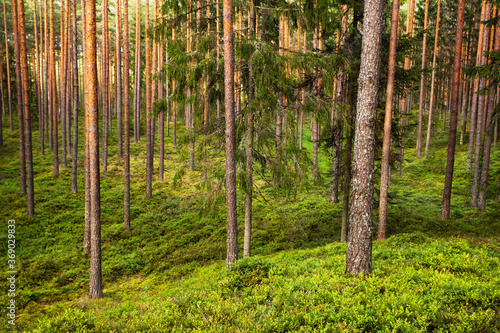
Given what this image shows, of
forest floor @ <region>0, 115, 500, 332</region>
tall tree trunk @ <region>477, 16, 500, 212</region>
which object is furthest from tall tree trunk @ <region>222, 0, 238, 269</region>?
tall tree trunk @ <region>477, 16, 500, 212</region>

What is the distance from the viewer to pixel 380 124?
1143 cm

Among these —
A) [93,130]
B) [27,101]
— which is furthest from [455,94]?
[27,101]

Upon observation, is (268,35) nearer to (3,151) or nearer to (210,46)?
(210,46)

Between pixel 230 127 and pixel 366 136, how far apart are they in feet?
12.6

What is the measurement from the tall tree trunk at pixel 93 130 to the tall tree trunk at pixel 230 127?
149 inches

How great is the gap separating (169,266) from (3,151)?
24155mm

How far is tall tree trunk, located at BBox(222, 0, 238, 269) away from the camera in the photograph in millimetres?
7785

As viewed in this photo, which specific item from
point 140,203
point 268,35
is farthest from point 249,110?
point 140,203

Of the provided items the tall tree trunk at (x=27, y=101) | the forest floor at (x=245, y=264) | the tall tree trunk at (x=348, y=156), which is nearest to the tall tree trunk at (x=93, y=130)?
the forest floor at (x=245, y=264)

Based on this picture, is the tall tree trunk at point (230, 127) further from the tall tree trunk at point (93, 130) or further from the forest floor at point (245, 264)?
the tall tree trunk at point (93, 130)

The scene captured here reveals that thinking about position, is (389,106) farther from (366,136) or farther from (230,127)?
(230,127)

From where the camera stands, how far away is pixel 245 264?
698 cm

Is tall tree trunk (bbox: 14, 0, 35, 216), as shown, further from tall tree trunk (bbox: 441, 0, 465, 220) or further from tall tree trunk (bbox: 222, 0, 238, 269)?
tall tree trunk (bbox: 441, 0, 465, 220)

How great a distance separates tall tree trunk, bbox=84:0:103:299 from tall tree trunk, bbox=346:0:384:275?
23.6ft
